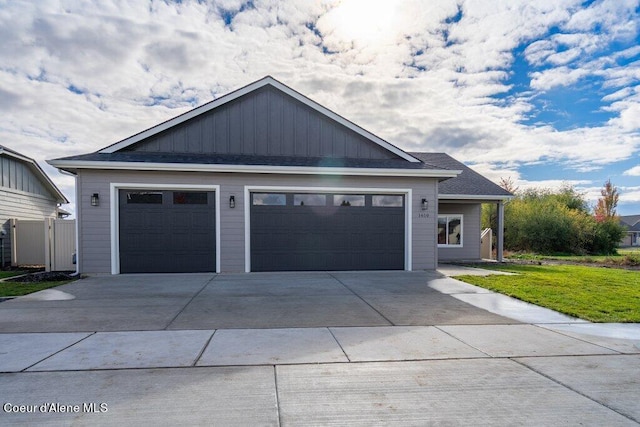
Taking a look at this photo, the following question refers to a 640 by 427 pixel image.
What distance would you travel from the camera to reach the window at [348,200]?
1083cm

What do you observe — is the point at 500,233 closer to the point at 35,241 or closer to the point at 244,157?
the point at 244,157

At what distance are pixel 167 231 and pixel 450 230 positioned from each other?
11511mm

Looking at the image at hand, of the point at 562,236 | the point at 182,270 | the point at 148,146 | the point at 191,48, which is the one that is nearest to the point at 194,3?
the point at 191,48

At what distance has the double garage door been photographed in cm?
995

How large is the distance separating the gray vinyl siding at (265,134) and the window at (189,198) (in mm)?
1561

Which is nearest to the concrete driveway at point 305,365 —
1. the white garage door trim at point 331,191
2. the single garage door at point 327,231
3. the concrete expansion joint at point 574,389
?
the concrete expansion joint at point 574,389

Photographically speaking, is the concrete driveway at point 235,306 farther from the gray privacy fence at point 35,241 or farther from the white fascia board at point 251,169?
the gray privacy fence at point 35,241

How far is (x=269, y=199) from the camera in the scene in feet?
34.6

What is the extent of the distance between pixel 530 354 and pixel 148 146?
1089 cm

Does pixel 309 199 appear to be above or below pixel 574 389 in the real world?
above

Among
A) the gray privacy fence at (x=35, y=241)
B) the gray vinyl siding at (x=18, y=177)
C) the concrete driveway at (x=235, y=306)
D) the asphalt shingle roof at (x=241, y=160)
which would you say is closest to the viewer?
the concrete driveway at (x=235, y=306)

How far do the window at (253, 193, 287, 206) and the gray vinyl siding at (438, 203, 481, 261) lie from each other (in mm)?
7929

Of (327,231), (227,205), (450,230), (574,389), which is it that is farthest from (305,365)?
(450,230)

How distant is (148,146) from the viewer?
10.7 meters
